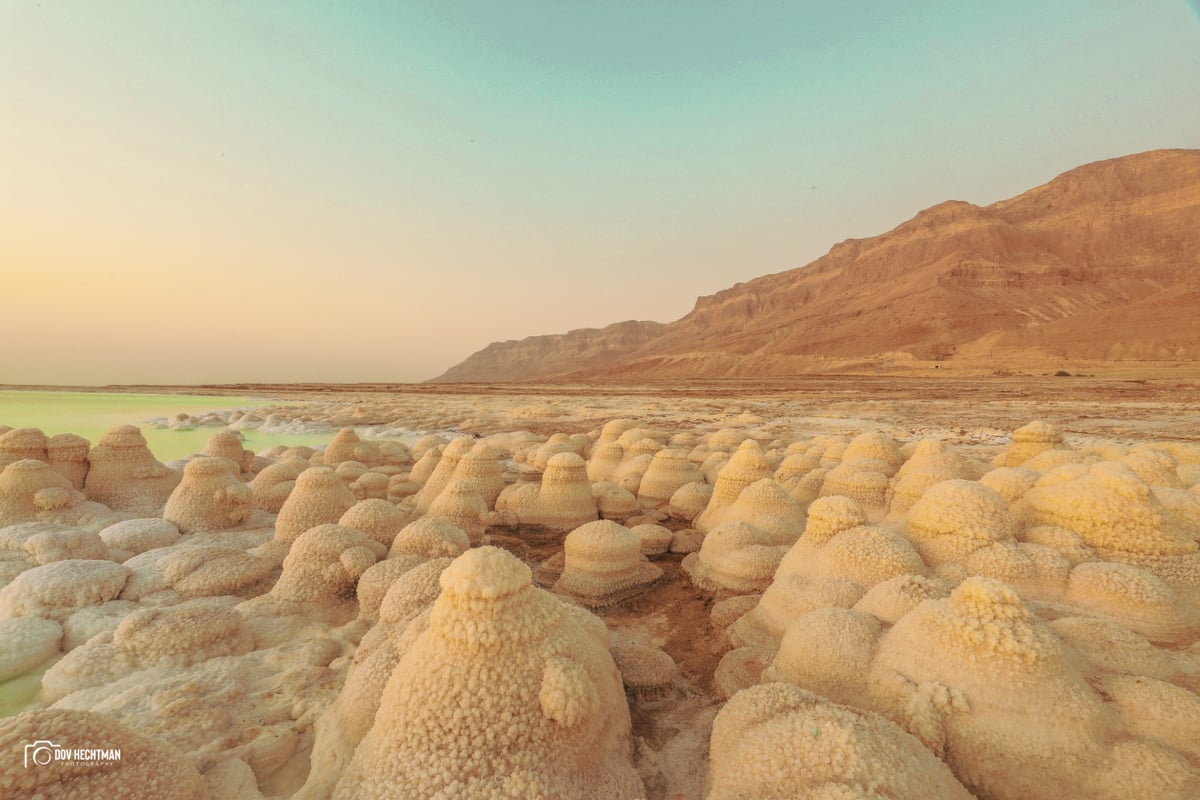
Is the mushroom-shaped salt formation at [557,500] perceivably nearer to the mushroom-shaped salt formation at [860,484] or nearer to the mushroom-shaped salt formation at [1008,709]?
the mushroom-shaped salt formation at [860,484]

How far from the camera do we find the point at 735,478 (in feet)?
19.4

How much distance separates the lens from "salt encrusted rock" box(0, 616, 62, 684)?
3041 millimetres

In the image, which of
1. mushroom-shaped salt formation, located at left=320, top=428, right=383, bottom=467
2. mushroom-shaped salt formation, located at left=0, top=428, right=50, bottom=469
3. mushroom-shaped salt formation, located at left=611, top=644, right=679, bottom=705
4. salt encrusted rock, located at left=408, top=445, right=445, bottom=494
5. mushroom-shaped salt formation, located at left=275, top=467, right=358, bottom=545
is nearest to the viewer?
mushroom-shaped salt formation, located at left=611, top=644, right=679, bottom=705

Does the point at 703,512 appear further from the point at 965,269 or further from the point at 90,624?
the point at 965,269

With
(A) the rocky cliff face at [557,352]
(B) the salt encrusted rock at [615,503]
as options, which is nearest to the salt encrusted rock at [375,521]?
(B) the salt encrusted rock at [615,503]

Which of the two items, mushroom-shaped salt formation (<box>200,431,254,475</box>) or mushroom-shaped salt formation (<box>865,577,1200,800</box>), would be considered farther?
mushroom-shaped salt formation (<box>200,431,254,475</box>)

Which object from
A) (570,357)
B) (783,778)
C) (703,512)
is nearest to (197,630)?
(783,778)

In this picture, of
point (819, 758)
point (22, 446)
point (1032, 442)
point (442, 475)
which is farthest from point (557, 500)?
point (22, 446)

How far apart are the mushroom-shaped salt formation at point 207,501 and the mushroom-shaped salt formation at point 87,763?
4.05 m

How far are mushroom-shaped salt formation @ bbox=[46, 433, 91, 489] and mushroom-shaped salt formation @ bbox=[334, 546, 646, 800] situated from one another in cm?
624

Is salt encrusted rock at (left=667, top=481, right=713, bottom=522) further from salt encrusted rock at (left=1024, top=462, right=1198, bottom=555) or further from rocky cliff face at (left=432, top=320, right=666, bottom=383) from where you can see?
rocky cliff face at (left=432, top=320, right=666, bottom=383)

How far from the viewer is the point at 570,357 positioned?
5910 inches

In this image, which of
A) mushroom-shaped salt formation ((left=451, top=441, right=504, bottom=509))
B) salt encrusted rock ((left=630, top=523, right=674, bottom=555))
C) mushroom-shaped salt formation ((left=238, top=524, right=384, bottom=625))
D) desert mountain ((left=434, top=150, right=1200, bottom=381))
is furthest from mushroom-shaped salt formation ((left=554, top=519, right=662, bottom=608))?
desert mountain ((left=434, top=150, right=1200, bottom=381))

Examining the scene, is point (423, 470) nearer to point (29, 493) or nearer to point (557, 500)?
point (557, 500)
